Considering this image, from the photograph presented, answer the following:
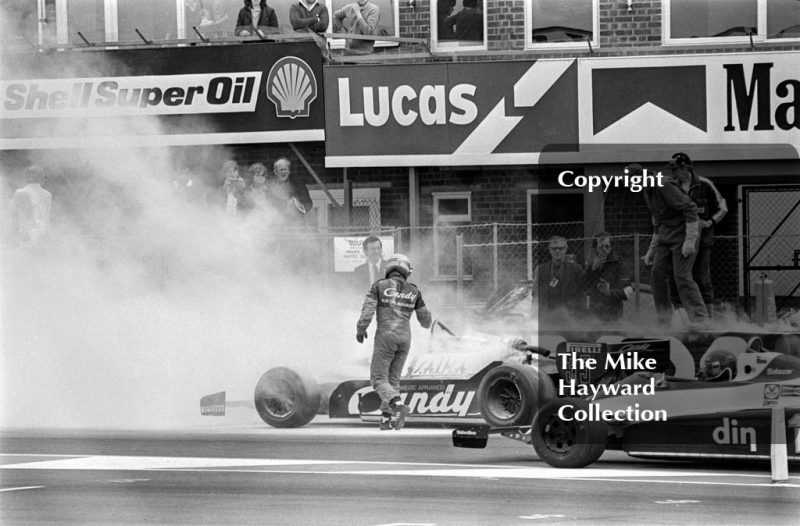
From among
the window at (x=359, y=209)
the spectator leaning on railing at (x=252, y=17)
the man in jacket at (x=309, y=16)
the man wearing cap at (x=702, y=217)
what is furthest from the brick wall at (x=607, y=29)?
the window at (x=359, y=209)

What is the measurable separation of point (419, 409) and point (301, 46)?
3581mm

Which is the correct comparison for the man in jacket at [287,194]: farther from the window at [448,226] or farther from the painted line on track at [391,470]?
the painted line on track at [391,470]

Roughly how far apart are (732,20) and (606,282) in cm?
151

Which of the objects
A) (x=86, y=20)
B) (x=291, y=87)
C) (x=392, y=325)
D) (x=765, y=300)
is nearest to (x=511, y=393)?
(x=392, y=325)

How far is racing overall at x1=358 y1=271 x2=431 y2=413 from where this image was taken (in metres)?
7.16

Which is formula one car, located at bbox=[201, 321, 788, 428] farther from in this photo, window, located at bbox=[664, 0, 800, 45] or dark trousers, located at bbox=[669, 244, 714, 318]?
window, located at bbox=[664, 0, 800, 45]

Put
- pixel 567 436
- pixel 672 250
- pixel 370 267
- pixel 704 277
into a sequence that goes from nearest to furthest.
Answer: pixel 704 277, pixel 672 250, pixel 567 436, pixel 370 267

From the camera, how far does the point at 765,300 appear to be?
5906 mm

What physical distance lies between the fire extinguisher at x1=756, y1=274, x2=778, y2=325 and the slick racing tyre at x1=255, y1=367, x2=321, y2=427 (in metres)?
2.96

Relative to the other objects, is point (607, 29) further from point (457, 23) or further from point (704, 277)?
point (704, 277)

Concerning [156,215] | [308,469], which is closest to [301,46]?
[156,215]

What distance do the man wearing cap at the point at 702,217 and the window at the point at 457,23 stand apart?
1.28 meters

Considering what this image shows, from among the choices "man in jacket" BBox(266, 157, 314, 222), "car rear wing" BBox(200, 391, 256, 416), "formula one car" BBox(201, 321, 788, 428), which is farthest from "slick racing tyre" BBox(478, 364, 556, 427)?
"man in jacket" BBox(266, 157, 314, 222)

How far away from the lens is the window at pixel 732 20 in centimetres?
580
